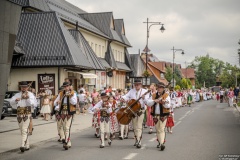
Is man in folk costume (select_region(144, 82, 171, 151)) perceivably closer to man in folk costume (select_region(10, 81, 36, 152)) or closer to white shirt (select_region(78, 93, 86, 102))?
man in folk costume (select_region(10, 81, 36, 152))

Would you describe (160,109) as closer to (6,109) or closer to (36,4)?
(6,109)

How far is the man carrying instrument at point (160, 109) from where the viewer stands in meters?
11.7

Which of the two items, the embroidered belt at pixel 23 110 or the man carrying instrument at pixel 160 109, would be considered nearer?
the man carrying instrument at pixel 160 109

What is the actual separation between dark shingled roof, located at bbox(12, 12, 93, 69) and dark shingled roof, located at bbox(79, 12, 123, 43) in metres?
19.8

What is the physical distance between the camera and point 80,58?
111 feet

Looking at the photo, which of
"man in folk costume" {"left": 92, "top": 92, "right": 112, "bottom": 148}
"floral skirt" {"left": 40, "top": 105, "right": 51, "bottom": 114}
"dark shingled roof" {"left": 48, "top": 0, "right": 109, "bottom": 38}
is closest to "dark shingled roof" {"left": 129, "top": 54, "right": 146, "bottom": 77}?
"dark shingled roof" {"left": 48, "top": 0, "right": 109, "bottom": 38}

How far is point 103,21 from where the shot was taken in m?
54.1

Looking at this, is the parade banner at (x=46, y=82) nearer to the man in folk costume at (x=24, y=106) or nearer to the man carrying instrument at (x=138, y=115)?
the man in folk costume at (x=24, y=106)

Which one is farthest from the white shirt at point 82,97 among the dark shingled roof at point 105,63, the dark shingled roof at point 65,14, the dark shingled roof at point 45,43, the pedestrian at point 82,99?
the dark shingled roof at point 105,63

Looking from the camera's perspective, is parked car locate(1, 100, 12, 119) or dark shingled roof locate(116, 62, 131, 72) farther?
dark shingled roof locate(116, 62, 131, 72)

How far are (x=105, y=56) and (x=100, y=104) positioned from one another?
38994mm

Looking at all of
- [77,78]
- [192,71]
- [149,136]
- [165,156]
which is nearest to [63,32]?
[77,78]

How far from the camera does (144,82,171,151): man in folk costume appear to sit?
11742 millimetres

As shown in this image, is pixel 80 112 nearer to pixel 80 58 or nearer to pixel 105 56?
pixel 80 58
